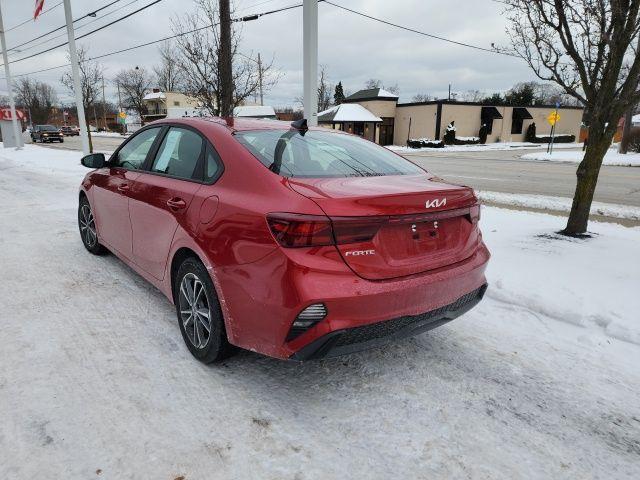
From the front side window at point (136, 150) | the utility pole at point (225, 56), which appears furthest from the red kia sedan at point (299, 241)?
the utility pole at point (225, 56)

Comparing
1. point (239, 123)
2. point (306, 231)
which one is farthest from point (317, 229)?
point (239, 123)

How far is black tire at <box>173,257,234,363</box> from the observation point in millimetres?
2674

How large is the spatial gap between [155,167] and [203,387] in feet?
5.87

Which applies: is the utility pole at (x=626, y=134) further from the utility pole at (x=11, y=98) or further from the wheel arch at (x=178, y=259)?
the utility pole at (x=11, y=98)

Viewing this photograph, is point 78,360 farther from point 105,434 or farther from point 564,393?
point 564,393

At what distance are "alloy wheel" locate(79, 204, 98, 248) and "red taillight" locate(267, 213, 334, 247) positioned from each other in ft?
11.7

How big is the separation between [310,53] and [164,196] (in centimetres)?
481

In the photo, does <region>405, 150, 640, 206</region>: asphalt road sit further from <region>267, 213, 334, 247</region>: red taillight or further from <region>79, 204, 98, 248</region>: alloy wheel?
<region>267, 213, 334, 247</region>: red taillight

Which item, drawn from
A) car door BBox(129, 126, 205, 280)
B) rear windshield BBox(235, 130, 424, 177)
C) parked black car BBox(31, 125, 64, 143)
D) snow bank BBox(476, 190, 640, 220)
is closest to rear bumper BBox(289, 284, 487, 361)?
rear windshield BBox(235, 130, 424, 177)

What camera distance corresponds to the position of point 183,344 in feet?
10.4

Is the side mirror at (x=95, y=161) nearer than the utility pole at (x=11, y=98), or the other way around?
the side mirror at (x=95, y=161)

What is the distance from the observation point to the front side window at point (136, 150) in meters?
3.80

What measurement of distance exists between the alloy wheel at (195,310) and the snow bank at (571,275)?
8.62ft

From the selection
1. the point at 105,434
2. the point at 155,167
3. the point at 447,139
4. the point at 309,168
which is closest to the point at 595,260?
the point at 309,168
